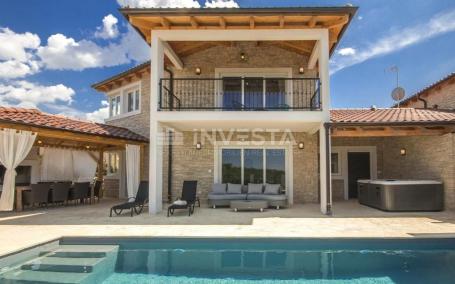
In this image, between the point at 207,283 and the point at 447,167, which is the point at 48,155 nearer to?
Result: the point at 207,283

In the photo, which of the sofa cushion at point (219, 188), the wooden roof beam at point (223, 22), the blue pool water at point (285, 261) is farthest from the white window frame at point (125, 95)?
the blue pool water at point (285, 261)

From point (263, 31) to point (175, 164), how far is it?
22.2 feet

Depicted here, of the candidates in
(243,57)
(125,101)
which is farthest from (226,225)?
(125,101)

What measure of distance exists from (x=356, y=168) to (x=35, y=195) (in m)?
14.2

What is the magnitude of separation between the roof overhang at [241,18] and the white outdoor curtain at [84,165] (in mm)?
8971

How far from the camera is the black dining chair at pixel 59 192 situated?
515 inches

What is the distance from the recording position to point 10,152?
10406 mm

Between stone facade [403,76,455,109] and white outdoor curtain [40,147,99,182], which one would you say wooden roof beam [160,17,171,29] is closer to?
white outdoor curtain [40,147,99,182]

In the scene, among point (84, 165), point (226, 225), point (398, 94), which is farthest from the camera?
point (398, 94)

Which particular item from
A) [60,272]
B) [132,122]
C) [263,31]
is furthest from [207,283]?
[132,122]

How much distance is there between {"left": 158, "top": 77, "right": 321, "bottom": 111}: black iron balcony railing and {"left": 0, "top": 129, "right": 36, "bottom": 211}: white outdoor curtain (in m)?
5.36

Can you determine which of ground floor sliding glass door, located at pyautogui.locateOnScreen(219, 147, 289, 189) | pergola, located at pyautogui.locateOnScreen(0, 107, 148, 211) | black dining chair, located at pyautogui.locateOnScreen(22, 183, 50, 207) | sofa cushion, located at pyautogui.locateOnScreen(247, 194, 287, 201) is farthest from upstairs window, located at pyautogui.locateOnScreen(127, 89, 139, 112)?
sofa cushion, located at pyautogui.locateOnScreen(247, 194, 287, 201)

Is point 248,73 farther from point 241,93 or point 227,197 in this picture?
point 227,197

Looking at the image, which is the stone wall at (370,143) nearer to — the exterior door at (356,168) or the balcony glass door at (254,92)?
the exterior door at (356,168)
